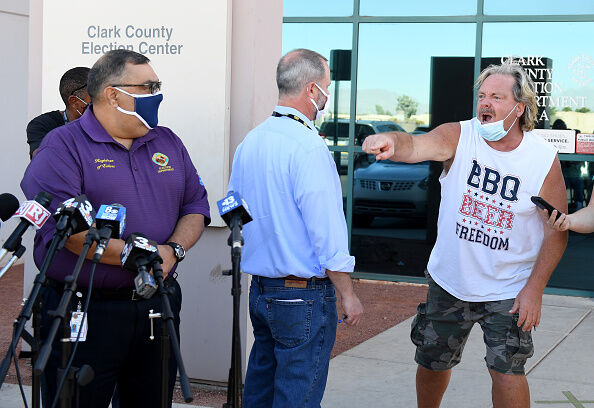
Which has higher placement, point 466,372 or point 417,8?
point 417,8

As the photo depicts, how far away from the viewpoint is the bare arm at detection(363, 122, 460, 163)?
3682 millimetres

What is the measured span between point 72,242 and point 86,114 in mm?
596

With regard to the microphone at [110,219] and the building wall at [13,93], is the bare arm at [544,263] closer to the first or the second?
the microphone at [110,219]

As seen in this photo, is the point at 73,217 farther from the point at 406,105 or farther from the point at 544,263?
the point at 406,105

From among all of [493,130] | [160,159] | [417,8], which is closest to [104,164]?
[160,159]

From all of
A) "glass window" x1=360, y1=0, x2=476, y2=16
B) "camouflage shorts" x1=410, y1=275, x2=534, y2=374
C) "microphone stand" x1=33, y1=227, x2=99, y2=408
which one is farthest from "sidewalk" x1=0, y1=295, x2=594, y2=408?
"glass window" x1=360, y1=0, x2=476, y2=16

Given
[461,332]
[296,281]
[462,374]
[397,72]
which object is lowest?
[462,374]

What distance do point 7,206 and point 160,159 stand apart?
824 millimetres

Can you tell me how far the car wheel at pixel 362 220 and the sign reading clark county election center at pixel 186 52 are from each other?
4.98 meters

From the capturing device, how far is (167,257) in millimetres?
3486

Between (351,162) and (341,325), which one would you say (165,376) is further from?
(351,162)

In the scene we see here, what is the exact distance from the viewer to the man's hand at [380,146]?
3.65m

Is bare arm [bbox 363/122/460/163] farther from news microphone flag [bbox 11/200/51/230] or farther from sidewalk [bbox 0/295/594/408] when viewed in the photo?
sidewalk [bbox 0/295/594/408]

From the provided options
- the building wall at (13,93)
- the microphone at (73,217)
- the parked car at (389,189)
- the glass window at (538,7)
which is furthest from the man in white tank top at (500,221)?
the building wall at (13,93)
